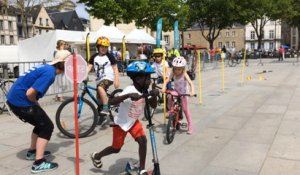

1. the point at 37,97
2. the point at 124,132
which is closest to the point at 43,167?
the point at 37,97

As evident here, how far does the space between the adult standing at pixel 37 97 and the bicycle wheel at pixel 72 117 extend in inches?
57.9

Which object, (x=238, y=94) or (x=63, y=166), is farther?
(x=238, y=94)

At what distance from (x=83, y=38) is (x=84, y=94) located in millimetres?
16466

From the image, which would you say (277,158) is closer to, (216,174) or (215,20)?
(216,174)

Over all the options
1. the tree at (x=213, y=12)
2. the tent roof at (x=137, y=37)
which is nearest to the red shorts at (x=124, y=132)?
the tent roof at (x=137, y=37)

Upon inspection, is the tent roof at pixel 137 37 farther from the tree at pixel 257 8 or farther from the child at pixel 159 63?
the tree at pixel 257 8

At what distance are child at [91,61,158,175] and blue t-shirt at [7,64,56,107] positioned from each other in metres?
1.04

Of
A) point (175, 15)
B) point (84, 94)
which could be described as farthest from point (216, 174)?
point (175, 15)

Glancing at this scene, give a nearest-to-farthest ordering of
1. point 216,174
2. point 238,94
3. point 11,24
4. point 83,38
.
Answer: point 216,174
point 238,94
point 83,38
point 11,24

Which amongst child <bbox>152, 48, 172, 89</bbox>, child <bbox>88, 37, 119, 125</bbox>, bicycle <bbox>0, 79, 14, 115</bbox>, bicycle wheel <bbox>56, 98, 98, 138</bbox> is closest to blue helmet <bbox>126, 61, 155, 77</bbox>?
bicycle wheel <bbox>56, 98, 98, 138</bbox>

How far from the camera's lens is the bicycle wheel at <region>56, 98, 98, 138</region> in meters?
6.55

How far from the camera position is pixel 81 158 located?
17.9 feet

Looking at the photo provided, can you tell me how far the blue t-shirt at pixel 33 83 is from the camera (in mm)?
4652

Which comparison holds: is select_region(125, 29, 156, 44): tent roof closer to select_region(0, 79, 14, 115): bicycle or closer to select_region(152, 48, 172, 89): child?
select_region(0, 79, 14, 115): bicycle
